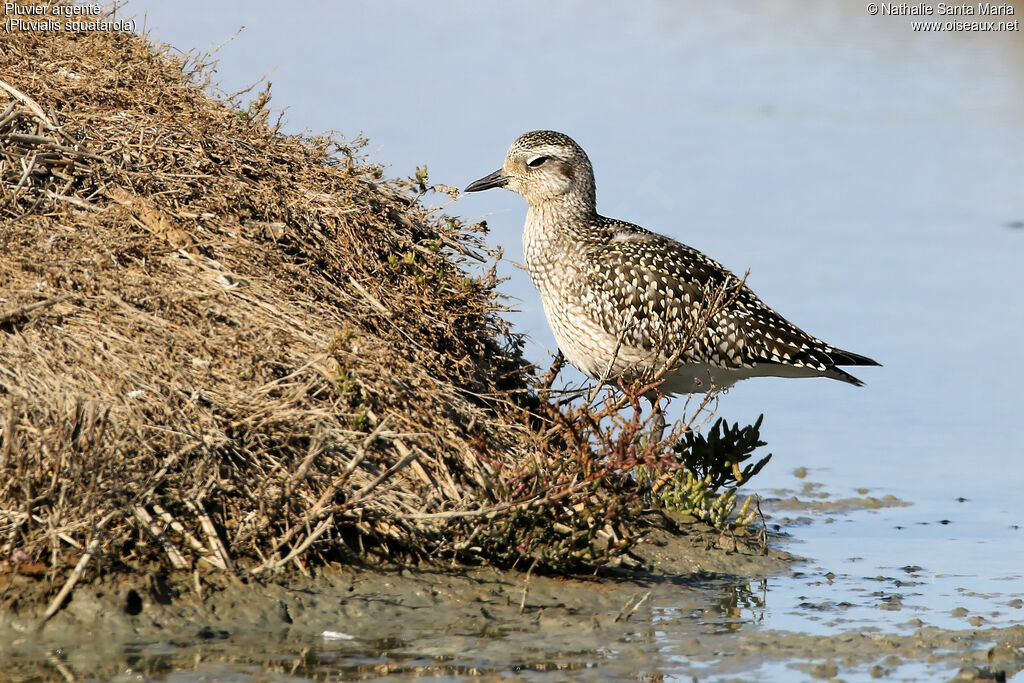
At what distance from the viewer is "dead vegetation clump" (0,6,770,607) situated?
5863 millimetres

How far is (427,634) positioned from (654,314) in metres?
3.06

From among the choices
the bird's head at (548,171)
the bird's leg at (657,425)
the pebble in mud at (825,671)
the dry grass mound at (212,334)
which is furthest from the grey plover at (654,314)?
the pebble in mud at (825,671)

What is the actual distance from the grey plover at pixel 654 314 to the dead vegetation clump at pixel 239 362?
2.41ft

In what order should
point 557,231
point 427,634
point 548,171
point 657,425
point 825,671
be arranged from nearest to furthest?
point 825,671 → point 427,634 → point 657,425 → point 557,231 → point 548,171

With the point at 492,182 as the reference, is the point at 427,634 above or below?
below

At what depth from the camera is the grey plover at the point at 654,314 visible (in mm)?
8367

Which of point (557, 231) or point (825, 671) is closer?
point (825, 671)

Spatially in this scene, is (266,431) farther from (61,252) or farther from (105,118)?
(105,118)

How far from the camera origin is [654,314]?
8.37 meters

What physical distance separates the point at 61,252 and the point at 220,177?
105 cm

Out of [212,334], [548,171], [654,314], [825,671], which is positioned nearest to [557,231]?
[548,171]

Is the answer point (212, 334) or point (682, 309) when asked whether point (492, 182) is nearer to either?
point (682, 309)

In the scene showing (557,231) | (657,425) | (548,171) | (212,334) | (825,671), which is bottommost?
(825,671)

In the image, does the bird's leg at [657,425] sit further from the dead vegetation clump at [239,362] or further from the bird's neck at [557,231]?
the bird's neck at [557,231]
